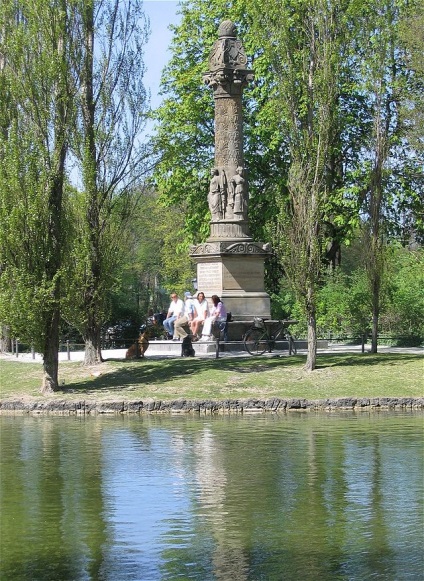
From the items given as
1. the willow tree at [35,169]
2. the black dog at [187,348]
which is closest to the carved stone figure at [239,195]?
the black dog at [187,348]

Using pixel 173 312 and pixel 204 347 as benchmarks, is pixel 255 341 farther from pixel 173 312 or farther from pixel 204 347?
pixel 173 312

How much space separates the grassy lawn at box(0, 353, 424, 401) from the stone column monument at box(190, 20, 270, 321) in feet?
11.8

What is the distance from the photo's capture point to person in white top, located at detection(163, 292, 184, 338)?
112 feet

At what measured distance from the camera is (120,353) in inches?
1486

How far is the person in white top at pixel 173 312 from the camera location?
3419 cm

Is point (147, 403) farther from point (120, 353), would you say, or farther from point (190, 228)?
point (190, 228)

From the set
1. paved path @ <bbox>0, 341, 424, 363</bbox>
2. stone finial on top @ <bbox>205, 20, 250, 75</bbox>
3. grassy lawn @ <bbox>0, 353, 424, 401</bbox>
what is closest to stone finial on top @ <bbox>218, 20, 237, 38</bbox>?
stone finial on top @ <bbox>205, 20, 250, 75</bbox>

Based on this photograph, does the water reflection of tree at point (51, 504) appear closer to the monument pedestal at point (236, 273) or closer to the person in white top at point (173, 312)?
the person in white top at point (173, 312)

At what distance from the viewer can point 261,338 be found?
111ft

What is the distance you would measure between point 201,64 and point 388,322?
1273cm

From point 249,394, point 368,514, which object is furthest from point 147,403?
point 368,514

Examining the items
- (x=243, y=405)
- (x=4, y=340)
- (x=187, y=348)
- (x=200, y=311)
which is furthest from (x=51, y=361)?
(x=4, y=340)

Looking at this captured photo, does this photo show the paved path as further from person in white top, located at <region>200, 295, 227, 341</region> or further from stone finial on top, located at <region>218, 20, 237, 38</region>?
stone finial on top, located at <region>218, 20, 237, 38</region>

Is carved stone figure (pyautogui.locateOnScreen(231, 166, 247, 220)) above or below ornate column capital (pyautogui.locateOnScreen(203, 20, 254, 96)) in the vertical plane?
below
